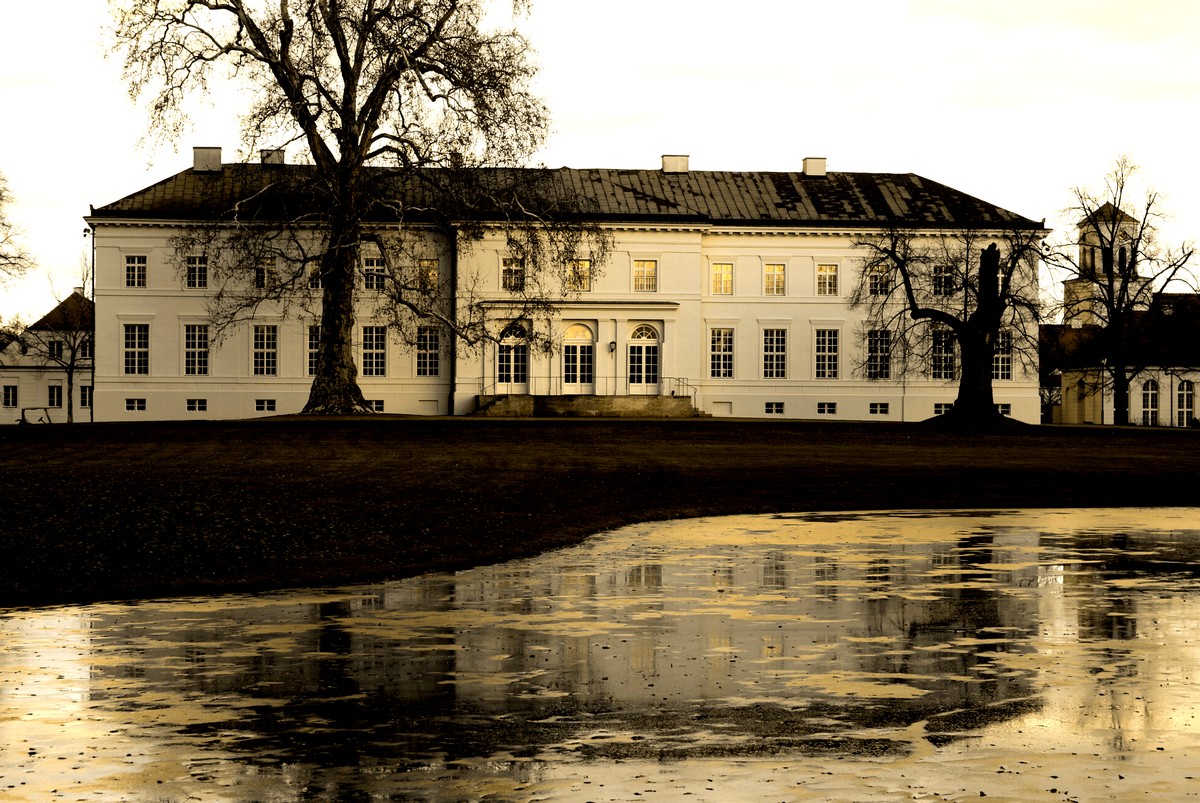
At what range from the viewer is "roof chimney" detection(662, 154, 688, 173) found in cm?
7506

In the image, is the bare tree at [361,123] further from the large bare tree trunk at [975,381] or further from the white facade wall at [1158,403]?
the white facade wall at [1158,403]

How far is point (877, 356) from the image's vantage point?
72375 millimetres

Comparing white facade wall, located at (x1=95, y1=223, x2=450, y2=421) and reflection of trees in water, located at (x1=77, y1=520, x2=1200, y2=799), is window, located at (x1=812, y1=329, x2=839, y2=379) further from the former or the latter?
reflection of trees in water, located at (x1=77, y1=520, x2=1200, y2=799)

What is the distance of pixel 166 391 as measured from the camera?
6956 cm

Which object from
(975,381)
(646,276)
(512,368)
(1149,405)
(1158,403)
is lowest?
(1149,405)

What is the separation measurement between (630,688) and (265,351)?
62372 mm

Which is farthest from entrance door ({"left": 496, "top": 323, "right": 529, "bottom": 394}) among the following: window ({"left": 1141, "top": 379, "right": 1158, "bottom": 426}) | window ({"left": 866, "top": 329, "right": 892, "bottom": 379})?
window ({"left": 1141, "top": 379, "right": 1158, "bottom": 426})

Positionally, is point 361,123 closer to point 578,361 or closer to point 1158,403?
point 578,361

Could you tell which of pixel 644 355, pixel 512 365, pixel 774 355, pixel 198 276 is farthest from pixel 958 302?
pixel 198 276

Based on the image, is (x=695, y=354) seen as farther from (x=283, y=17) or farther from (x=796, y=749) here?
(x=796, y=749)

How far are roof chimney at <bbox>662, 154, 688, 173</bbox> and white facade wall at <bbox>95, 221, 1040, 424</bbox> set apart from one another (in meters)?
5.06

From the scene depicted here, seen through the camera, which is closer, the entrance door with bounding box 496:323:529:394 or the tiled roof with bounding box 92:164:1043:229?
the entrance door with bounding box 496:323:529:394

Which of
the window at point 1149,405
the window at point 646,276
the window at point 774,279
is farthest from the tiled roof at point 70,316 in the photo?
the window at point 1149,405

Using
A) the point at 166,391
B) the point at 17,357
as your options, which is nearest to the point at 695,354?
the point at 166,391
